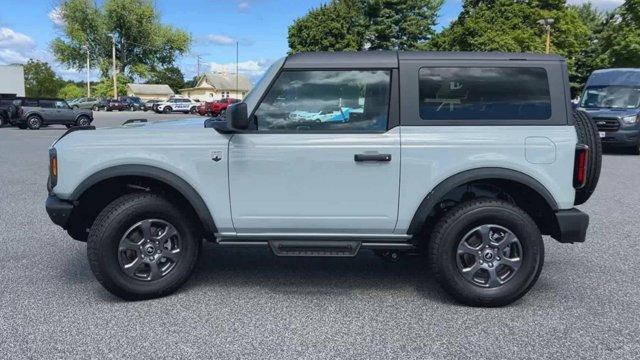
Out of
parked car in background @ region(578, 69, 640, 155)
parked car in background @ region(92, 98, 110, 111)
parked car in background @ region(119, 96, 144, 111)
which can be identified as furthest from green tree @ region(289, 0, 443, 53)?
parked car in background @ region(578, 69, 640, 155)

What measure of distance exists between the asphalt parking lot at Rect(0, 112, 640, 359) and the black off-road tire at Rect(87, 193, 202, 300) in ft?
0.43

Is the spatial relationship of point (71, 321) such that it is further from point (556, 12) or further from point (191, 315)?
point (556, 12)

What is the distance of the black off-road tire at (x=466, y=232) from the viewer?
399cm

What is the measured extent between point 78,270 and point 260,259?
1.62 m

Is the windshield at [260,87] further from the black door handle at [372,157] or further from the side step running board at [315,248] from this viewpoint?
the side step running board at [315,248]

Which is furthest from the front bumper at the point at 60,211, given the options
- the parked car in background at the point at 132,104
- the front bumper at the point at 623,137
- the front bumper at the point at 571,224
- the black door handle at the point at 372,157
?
the parked car in background at the point at 132,104

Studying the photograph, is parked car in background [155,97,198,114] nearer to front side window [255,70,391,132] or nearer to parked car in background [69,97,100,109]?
parked car in background [69,97,100,109]

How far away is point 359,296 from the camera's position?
4375 mm

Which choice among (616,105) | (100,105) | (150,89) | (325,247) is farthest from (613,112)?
(150,89)

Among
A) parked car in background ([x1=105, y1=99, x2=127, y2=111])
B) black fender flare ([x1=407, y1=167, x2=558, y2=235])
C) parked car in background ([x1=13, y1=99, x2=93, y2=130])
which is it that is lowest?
black fender flare ([x1=407, y1=167, x2=558, y2=235])

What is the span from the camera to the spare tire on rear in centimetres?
431

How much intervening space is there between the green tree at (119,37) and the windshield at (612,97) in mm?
66194

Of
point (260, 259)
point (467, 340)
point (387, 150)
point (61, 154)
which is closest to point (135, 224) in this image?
point (61, 154)

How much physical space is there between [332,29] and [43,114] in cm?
3679
